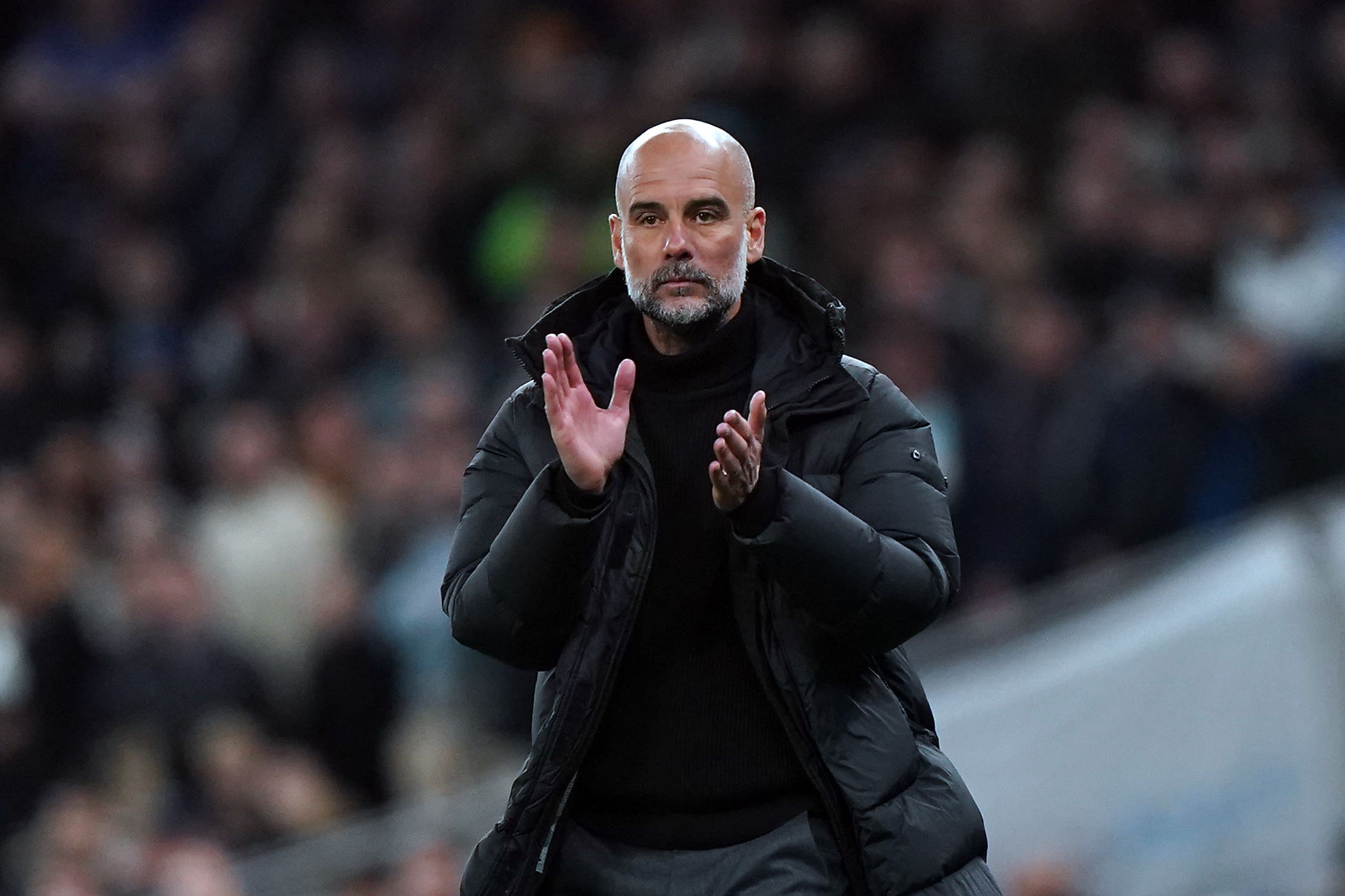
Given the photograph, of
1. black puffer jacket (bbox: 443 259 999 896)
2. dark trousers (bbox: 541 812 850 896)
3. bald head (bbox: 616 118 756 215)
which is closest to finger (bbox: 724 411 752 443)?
black puffer jacket (bbox: 443 259 999 896)

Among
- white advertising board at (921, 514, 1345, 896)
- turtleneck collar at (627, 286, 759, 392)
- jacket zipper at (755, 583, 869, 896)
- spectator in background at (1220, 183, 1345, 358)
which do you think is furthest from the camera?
spectator in background at (1220, 183, 1345, 358)

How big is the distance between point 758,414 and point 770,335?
0.36 meters

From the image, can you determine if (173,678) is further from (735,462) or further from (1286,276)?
(735,462)

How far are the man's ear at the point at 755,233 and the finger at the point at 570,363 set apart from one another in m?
0.41

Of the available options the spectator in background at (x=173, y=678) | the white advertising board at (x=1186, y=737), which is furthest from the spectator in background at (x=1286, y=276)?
the spectator in background at (x=173, y=678)

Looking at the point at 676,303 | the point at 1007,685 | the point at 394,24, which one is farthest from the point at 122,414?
the point at 676,303

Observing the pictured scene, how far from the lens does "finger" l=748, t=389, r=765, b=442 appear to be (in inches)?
124

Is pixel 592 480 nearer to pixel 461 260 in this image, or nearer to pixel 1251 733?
pixel 1251 733

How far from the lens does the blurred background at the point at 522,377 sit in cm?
643

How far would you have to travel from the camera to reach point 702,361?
11.4ft

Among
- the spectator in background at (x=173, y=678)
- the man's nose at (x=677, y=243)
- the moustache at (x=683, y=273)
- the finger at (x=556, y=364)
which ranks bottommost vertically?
the finger at (x=556, y=364)

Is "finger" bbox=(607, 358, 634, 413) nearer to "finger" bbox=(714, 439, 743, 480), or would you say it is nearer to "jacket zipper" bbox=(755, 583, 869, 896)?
"finger" bbox=(714, 439, 743, 480)

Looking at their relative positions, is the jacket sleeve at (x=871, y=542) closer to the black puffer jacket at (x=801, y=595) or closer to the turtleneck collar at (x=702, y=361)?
the black puffer jacket at (x=801, y=595)

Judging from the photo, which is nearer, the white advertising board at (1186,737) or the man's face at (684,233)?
the man's face at (684,233)
